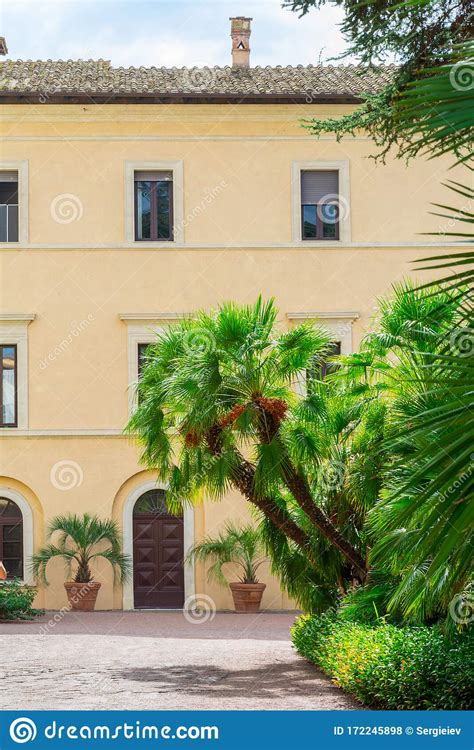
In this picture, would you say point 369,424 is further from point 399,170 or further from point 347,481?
point 399,170

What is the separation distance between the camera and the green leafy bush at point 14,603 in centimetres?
2330

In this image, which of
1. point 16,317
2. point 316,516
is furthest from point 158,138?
point 316,516

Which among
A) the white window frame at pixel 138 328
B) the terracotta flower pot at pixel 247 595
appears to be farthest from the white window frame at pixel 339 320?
the terracotta flower pot at pixel 247 595

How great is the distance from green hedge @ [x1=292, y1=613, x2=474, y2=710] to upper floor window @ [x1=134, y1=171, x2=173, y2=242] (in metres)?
17.1

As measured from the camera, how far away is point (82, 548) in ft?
87.3

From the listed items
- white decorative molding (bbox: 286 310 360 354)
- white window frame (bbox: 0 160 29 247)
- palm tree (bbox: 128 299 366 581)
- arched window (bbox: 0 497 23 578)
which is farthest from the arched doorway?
palm tree (bbox: 128 299 366 581)

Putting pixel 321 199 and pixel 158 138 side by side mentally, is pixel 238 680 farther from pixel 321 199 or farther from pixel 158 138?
pixel 158 138

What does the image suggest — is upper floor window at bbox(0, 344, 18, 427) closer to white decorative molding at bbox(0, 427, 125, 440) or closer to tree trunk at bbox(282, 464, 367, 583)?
white decorative molding at bbox(0, 427, 125, 440)

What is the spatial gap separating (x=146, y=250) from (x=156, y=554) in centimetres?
683

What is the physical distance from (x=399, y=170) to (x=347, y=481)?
15301mm

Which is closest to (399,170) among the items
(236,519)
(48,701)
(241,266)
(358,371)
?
(241,266)

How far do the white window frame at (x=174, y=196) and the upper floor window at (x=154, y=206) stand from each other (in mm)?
136

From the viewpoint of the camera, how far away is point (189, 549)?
27.5 meters

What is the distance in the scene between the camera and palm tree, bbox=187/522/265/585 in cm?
2681
